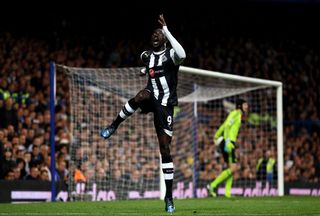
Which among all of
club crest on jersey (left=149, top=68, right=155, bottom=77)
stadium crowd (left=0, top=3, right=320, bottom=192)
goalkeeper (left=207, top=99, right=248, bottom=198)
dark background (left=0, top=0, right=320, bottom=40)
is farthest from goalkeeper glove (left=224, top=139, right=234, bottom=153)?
dark background (left=0, top=0, right=320, bottom=40)

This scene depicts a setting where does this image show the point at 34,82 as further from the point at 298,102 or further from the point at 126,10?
the point at 298,102

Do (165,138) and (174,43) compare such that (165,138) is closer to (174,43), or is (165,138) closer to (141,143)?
(174,43)

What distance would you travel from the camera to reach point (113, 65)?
87.1 feet

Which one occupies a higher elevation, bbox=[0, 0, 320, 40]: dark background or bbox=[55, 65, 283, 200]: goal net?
bbox=[0, 0, 320, 40]: dark background

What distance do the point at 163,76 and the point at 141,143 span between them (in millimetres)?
8601

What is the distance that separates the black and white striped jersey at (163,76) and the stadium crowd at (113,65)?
22.4ft

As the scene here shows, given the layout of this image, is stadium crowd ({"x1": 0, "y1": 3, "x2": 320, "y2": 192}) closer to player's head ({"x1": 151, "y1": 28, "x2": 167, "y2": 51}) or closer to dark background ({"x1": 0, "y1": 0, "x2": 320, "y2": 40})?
dark background ({"x1": 0, "y1": 0, "x2": 320, "y2": 40})

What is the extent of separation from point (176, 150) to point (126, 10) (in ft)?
32.4

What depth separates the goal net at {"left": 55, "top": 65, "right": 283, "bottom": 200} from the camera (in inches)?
718

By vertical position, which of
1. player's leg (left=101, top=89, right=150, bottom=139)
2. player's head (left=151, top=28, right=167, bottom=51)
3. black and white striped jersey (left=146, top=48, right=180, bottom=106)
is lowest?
player's leg (left=101, top=89, right=150, bottom=139)

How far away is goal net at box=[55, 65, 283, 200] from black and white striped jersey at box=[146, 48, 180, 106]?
5.69 metres

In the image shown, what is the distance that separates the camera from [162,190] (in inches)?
666

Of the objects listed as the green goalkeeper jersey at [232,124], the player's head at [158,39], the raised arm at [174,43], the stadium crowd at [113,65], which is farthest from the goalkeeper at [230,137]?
the raised arm at [174,43]

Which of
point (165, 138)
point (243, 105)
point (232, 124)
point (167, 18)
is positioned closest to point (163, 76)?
point (165, 138)
